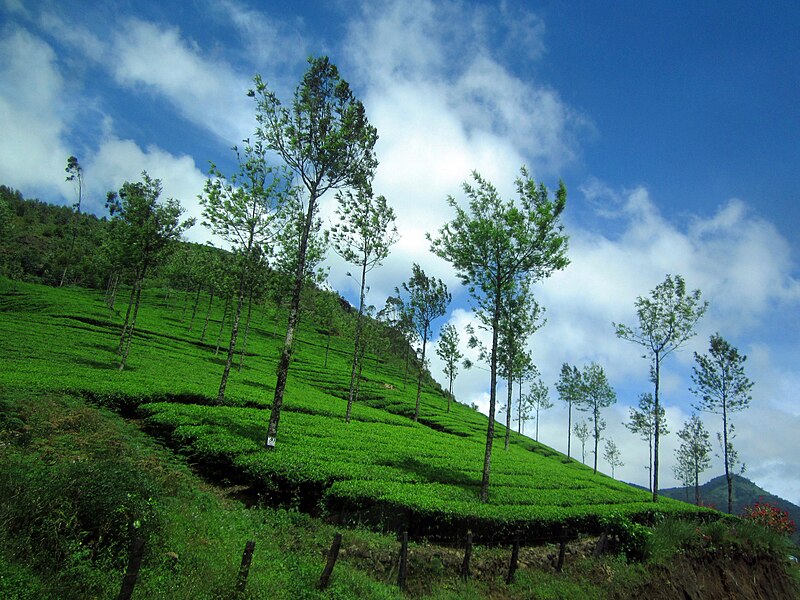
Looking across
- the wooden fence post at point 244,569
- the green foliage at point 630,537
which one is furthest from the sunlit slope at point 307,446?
the wooden fence post at point 244,569

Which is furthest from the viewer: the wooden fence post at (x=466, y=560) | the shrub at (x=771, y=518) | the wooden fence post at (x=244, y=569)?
the shrub at (x=771, y=518)

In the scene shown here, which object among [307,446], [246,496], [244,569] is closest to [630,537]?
[307,446]

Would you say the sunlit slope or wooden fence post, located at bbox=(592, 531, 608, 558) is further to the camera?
wooden fence post, located at bbox=(592, 531, 608, 558)

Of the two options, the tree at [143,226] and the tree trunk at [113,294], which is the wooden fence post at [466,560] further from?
the tree trunk at [113,294]

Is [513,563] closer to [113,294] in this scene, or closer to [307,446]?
[307,446]

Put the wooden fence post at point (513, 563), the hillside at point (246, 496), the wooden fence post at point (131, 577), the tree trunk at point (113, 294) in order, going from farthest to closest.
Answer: the tree trunk at point (113, 294) → the wooden fence post at point (513, 563) → the hillside at point (246, 496) → the wooden fence post at point (131, 577)

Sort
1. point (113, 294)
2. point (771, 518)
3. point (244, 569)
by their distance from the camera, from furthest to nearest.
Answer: point (113, 294)
point (771, 518)
point (244, 569)

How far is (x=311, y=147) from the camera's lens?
21.5 meters

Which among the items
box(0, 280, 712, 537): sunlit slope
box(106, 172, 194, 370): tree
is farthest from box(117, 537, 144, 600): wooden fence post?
box(106, 172, 194, 370): tree

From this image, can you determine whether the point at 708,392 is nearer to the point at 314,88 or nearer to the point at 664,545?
the point at 664,545

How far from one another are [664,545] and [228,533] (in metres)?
19.2

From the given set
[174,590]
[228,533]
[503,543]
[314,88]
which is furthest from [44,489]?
[314,88]

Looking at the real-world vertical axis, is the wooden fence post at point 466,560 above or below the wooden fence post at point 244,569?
below

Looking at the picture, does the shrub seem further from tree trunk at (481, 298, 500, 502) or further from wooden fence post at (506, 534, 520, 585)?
wooden fence post at (506, 534, 520, 585)
